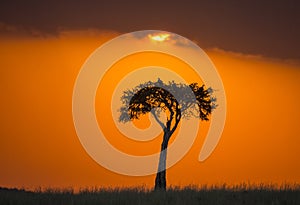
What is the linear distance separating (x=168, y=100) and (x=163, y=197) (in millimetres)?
21490

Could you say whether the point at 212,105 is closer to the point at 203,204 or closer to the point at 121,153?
the point at 121,153

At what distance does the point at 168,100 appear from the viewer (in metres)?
48.0

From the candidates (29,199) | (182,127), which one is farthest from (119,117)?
(29,199)

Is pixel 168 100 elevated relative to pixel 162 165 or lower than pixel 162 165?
elevated

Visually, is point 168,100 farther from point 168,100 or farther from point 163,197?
point 163,197

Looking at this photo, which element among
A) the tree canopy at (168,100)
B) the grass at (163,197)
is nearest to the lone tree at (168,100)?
the tree canopy at (168,100)

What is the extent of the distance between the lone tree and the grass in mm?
16504

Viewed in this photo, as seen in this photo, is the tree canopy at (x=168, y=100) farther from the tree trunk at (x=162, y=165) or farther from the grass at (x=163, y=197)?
the grass at (x=163, y=197)

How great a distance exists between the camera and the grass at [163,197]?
25.4 meters

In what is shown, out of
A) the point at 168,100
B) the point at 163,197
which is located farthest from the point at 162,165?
the point at 163,197

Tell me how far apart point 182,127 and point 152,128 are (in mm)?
3676

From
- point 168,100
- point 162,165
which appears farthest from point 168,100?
point 162,165

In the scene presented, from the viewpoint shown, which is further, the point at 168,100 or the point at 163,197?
the point at 168,100

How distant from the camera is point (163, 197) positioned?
27125 mm
